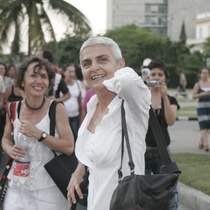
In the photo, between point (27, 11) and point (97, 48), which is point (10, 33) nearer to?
point (27, 11)

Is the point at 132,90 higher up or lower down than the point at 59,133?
higher up

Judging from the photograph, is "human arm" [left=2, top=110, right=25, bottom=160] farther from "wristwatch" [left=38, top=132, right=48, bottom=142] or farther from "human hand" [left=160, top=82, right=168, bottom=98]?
"human hand" [left=160, top=82, right=168, bottom=98]

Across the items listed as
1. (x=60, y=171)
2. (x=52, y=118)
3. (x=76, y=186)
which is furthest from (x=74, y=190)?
(x=52, y=118)

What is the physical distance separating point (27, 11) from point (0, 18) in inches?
53.2

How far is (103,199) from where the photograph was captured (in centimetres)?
309

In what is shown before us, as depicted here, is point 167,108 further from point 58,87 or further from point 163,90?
point 58,87

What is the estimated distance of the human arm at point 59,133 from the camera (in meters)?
4.12

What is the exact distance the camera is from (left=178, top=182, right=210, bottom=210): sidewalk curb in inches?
262

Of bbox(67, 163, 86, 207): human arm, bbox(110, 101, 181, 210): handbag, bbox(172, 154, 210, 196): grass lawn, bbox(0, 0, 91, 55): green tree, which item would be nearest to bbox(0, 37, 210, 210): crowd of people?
bbox(67, 163, 86, 207): human arm

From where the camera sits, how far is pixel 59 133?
425 centimetres

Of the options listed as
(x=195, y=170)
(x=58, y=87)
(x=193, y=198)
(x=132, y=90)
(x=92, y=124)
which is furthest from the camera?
(x=58, y=87)

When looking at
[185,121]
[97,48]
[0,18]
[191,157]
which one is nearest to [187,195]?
[191,157]

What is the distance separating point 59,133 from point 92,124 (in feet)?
3.01

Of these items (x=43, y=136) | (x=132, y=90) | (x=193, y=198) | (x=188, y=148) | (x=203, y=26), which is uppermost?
(x=203, y=26)
